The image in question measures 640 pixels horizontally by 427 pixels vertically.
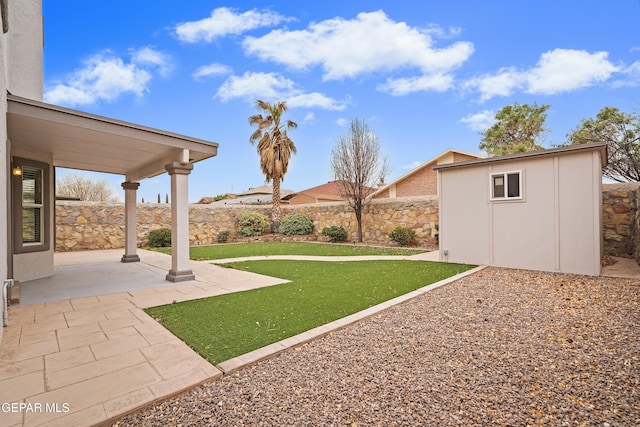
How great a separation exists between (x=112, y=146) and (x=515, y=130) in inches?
961

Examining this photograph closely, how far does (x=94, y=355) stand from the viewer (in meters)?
2.77

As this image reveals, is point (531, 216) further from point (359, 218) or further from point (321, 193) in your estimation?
point (321, 193)

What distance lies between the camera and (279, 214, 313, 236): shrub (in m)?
15.6

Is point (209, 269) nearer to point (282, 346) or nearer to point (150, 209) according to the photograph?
point (282, 346)

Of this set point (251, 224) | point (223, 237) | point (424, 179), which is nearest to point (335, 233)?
point (251, 224)

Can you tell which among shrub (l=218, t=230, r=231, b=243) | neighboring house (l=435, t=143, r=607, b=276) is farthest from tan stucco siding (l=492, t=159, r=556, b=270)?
shrub (l=218, t=230, r=231, b=243)

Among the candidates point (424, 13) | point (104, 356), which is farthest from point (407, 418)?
point (424, 13)

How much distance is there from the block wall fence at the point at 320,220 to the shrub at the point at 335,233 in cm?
45

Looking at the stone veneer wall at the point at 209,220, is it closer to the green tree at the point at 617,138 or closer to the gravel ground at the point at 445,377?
the green tree at the point at 617,138

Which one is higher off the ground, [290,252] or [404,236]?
[404,236]

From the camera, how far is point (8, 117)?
4090mm

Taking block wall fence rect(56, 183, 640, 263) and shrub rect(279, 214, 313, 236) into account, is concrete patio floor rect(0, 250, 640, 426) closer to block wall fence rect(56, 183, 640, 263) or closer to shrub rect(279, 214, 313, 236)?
block wall fence rect(56, 183, 640, 263)

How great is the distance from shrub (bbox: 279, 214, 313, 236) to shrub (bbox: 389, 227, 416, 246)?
4.85 meters

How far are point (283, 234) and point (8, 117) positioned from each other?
12.2 meters
